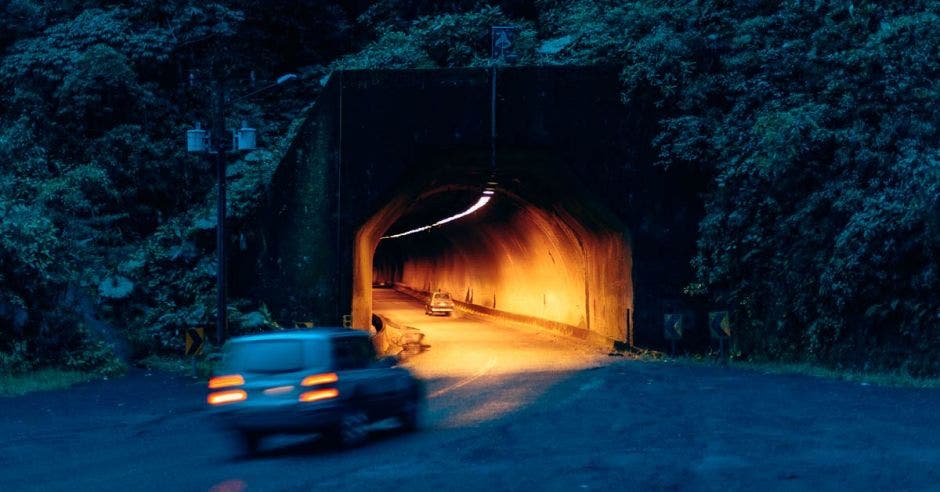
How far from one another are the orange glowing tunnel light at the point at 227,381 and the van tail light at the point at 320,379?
0.81 metres

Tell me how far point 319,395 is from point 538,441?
265 cm

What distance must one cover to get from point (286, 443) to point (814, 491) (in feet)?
23.5

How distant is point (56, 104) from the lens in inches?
1344

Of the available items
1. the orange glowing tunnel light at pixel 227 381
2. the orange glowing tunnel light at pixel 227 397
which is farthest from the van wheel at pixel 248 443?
the orange glowing tunnel light at pixel 227 381

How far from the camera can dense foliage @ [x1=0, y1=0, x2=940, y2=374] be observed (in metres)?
22.7

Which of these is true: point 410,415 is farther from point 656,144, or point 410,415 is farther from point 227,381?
point 656,144

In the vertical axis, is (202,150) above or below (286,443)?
above

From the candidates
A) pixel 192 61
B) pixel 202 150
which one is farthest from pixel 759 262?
pixel 192 61

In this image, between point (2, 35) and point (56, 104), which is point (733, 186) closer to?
point (56, 104)

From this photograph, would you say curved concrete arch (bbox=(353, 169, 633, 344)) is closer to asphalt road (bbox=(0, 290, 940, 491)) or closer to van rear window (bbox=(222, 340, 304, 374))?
asphalt road (bbox=(0, 290, 940, 491))

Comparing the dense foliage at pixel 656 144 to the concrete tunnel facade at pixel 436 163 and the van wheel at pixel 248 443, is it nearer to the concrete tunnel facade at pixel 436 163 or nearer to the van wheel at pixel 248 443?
the concrete tunnel facade at pixel 436 163

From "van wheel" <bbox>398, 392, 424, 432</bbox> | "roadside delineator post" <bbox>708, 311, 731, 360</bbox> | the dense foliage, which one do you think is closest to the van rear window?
"van wheel" <bbox>398, 392, 424, 432</bbox>

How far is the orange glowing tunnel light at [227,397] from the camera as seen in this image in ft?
41.2

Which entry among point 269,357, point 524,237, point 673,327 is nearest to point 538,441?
point 269,357
